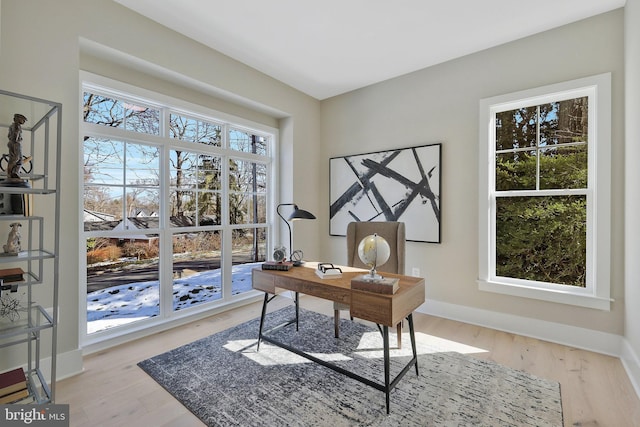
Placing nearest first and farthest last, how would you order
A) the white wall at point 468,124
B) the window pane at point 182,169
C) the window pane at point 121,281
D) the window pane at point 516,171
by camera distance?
the white wall at point 468,124 < the window pane at point 121,281 < the window pane at point 516,171 < the window pane at point 182,169

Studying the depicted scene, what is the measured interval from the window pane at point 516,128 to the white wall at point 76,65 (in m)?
2.68

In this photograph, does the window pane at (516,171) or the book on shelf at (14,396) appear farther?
the window pane at (516,171)

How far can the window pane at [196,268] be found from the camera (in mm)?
3068

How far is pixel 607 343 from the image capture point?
2.42 metres

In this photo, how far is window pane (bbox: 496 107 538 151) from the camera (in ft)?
9.30

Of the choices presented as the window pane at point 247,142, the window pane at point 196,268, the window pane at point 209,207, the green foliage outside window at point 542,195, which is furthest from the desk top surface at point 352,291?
the window pane at point 247,142

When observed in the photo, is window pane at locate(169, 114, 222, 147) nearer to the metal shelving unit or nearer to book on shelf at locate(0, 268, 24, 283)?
the metal shelving unit

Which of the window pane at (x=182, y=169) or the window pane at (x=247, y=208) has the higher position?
the window pane at (x=182, y=169)

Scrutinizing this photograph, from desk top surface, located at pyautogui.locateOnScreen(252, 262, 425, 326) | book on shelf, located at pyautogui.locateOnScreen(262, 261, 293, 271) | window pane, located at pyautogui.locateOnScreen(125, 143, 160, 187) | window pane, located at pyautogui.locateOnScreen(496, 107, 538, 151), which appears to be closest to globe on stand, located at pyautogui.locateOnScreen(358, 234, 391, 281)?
desk top surface, located at pyautogui.locateOnScreen(252, 262, 425, 326)

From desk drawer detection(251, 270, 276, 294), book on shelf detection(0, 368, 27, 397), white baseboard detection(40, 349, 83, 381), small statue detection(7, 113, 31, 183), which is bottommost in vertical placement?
white baseboard detection(40, 349, 83, 381)

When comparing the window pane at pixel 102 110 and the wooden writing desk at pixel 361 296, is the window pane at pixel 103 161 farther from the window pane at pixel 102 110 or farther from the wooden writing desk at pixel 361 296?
the wooden writing desk at pixel 361 296

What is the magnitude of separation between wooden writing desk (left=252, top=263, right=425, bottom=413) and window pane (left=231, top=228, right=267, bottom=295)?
1.23 metres

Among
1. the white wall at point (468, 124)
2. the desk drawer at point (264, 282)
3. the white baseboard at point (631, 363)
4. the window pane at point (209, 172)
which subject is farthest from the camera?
the window pane at point (209, 172)

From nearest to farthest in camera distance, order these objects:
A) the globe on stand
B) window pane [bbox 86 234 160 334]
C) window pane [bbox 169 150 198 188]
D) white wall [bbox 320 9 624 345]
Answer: the globe on stand → white wall [bbox 320 9 624 345] → window pane [bbox 86 234 160 334] → window pane [bbox 169 150 198 188]
